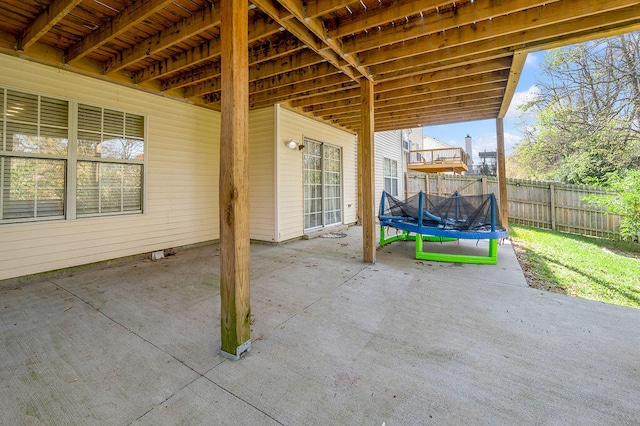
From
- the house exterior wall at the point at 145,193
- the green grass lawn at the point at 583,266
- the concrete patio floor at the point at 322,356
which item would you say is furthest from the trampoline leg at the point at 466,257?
the house exterior wall at the point at 145,193

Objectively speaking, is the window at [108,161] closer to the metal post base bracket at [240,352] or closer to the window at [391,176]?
the metal post base bracket at [240,352]

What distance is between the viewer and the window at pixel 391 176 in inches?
406

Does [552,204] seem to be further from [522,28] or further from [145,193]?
[145,193]

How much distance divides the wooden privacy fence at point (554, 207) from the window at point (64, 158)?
9914 millimetres

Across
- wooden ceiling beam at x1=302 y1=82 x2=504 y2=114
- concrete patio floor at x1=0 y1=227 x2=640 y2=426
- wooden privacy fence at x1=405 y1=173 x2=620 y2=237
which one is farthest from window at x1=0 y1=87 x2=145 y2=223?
wooden privacy fence at x1=405 y1=173 x2=620 y2=237

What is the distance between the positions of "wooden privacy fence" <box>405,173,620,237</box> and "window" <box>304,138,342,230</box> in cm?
527

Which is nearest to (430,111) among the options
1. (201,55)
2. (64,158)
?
(201,55)

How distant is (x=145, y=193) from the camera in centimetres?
477

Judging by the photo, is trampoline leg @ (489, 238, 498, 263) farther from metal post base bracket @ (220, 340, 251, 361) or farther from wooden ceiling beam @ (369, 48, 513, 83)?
metal post base bracket @ (220, 340, 251, 361)

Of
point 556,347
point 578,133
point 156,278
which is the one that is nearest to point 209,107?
point 156,278

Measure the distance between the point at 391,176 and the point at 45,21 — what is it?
32.3 ft

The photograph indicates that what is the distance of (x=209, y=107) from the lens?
5871 mm

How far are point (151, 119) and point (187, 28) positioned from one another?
7.43ft

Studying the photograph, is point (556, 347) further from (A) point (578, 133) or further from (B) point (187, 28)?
(A) point (578, 133)
